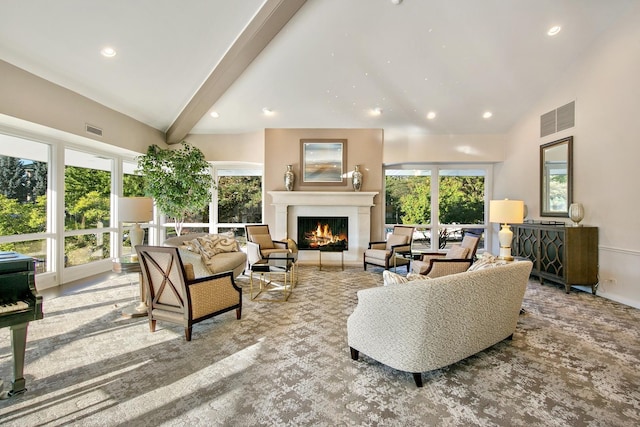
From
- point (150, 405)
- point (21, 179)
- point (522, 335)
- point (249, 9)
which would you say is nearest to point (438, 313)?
point (522, 335)

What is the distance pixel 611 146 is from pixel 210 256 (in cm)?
596

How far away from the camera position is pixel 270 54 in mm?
4570

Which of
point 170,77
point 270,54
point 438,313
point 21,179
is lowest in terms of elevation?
point 438,313

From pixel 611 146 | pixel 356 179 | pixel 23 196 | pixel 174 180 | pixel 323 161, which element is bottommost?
pixel 23 196

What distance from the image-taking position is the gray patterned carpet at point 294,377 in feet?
5.91

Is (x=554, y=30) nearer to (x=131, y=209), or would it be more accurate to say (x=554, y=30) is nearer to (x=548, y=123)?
(x=548, y=123)

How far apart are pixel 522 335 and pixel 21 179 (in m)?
6.64

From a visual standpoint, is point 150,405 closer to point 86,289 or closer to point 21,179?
point 86,289

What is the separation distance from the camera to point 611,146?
4.16 meters

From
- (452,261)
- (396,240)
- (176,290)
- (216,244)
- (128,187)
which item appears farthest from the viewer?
(128,187)

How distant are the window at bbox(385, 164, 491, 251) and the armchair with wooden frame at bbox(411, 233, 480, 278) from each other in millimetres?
2264

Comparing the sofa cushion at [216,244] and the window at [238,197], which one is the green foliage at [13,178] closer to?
the sofa cushion at [216,244]

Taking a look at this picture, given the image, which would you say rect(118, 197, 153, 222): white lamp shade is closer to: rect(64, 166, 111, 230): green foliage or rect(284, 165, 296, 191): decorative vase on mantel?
rect(64, 166, 111, 230): green foliage

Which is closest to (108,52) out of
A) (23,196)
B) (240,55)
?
(240,55)
